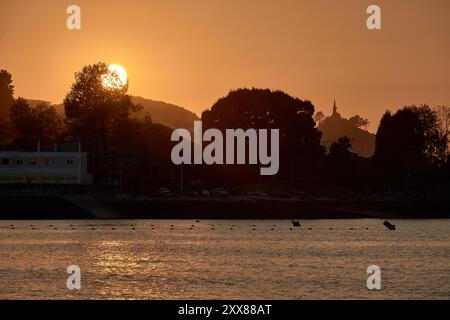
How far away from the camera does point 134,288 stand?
75375 mm

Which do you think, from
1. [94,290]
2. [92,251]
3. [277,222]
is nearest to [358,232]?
[277,222]

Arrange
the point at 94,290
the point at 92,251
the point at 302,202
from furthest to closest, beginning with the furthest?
the point at 302,202 < the point at 92,251 < the point at 94,290

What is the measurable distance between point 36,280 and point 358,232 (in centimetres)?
7649

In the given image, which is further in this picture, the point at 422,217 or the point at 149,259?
the point at 422,217

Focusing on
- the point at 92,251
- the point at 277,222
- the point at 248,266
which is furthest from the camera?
the point at 277,222

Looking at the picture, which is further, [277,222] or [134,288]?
[277,222]

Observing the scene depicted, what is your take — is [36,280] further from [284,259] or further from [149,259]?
[284,259]

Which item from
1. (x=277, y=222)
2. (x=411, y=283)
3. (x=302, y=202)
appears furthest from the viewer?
(x=302, y=202)

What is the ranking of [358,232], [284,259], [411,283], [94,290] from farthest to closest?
1. [358,232]
2. [284,259]
3. [411,283]
4. [94,290]

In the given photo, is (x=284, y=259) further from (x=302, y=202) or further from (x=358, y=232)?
(x=302, y=202)

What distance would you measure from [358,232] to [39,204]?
59.5 metres

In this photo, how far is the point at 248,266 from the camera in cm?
9319

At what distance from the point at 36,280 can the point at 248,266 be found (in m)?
20.5
